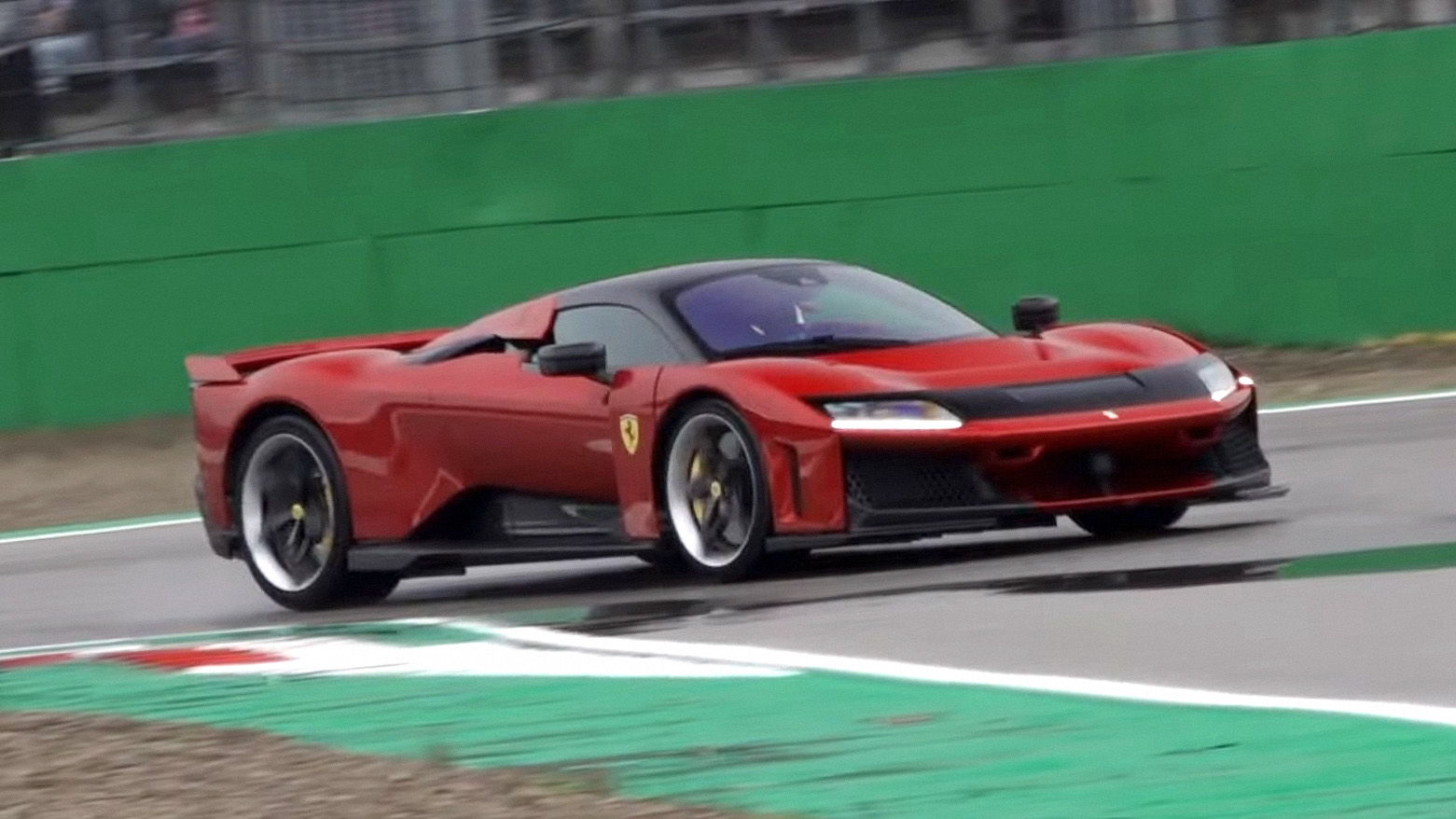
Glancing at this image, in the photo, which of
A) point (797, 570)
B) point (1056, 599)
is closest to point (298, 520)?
point (797, 570)

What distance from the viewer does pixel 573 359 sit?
9531 mm

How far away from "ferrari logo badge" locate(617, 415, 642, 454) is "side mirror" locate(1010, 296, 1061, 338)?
60.0 inches

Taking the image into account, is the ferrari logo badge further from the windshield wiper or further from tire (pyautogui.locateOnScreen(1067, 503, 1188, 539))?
tire (pyautogui.locateOnScreen(1067, 503, 1188, 539))

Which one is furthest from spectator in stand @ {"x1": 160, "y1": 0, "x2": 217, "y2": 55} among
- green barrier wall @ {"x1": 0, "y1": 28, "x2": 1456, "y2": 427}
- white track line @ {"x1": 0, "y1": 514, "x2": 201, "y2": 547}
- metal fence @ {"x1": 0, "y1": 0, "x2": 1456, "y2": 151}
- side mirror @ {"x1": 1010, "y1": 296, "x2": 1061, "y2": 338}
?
side mirror @ {"x1": 1010, "y1": 296, "x2": 1061, "y2": 338}

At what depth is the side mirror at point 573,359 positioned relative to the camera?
9.53 meters

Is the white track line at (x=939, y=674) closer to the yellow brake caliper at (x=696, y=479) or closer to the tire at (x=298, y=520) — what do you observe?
the yellow brake caliper at (x=696, y=479)

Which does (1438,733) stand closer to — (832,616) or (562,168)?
(832,616)

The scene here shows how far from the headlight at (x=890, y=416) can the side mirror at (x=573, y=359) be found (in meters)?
0.93

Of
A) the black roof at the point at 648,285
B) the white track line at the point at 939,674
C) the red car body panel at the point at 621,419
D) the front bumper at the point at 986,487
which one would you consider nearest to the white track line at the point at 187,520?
the red car body panel at the point at 621,419

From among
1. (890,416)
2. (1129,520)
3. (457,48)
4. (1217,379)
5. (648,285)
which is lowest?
(1129,520)

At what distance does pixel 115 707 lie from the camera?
297 inches

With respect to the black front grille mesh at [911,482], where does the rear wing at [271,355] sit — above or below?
above

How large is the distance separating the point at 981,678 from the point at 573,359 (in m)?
3.06

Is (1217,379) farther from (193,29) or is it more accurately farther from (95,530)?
(193,29)
